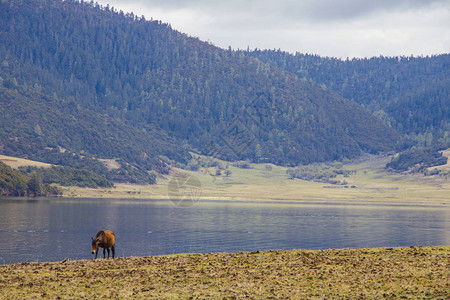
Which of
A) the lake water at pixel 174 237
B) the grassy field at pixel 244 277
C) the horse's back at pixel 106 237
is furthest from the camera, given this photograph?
the lake water at pixel 174 237

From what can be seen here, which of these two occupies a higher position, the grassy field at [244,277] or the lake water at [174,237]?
the grassy field at [244,277]

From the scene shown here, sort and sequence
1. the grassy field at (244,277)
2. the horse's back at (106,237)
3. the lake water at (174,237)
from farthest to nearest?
the lake water at (174,237)
the horse's back at (106,237)
the grassy field at (244,277)

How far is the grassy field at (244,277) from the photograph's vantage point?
82.0ft

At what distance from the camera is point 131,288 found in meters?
26.2

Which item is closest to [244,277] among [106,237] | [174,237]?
[106,237]

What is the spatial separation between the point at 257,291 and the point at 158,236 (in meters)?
55.9

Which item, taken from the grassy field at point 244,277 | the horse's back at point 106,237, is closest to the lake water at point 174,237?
the horse's back at point 106,237

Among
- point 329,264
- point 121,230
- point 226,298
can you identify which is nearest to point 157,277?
point 226,298

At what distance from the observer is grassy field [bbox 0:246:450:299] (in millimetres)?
24984

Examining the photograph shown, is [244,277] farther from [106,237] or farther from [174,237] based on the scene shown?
[174,237]

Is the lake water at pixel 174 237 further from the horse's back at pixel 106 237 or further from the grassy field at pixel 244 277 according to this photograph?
the grassy field at pixel 244 277

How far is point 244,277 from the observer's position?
28.4 metres

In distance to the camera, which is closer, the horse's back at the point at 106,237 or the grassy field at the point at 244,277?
the grassy field at the point at 244,277

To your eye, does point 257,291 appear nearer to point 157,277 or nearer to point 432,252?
point 157,277
